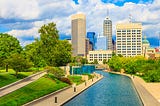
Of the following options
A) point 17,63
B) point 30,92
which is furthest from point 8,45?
point 30,92

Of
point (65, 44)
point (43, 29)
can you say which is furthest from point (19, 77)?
point (65, 44)

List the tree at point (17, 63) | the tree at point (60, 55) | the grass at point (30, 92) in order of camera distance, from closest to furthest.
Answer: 1. the grass at point (30, 92)
2. the tree at point (17, 63)
3. the tree at point (60, 55)

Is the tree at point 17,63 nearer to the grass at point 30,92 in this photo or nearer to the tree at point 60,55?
the grass at point 30,92

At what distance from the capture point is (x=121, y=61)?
155m

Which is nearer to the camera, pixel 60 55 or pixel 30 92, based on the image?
pixel 30 92

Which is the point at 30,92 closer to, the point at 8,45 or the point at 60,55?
the point at 8,45

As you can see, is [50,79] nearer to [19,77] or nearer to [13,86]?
[19,77]

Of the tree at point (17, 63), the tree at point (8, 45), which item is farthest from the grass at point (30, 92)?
the tree at point (8, 45)

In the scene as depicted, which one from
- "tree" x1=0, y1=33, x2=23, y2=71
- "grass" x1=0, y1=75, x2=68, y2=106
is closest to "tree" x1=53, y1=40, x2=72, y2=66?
"tree" x1=0, y1=33, x2=23, y2=71

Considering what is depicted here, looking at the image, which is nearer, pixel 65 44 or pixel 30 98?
pixel 30 98

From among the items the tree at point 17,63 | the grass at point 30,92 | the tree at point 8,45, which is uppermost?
the tree at point 8,45

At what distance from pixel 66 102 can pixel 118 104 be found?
22.4 ft

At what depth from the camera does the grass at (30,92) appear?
37469 millimetres

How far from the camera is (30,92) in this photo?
49.4m
